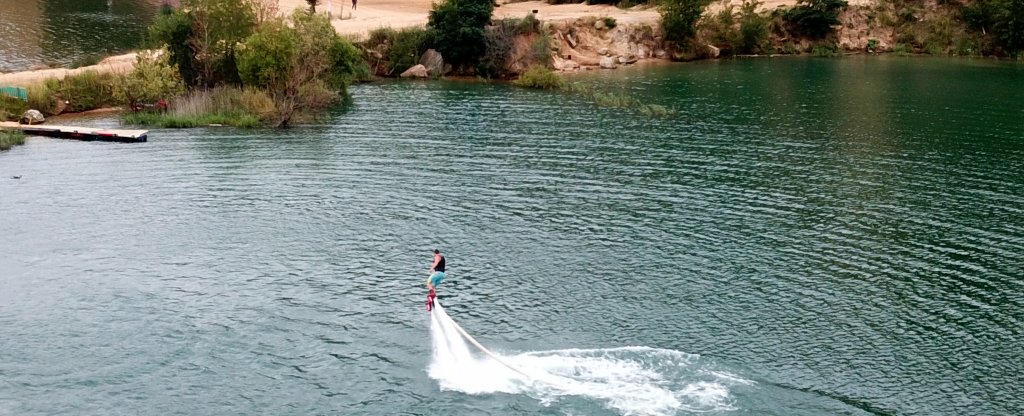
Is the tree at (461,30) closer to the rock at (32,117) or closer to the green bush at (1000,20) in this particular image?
the rock at (32,117)

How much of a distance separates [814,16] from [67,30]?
106 metres

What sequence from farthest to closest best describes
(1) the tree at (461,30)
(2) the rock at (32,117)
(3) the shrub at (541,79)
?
1. (1) the tree at (461,30)
2. (3) the shrub at (541,79)
3. (2) the rock at (32,117)

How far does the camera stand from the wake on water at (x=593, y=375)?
39062 millimetres

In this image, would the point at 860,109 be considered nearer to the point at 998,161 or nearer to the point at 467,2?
the point at 998,161

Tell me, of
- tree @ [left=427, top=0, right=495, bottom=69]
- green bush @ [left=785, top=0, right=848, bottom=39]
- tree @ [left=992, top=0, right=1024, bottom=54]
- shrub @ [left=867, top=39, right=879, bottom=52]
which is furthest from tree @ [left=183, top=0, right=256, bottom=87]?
tree @ [left=992, top=0, right=1024, bottom=54]

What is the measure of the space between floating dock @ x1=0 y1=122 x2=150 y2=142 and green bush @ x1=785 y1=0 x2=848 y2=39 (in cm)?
9808

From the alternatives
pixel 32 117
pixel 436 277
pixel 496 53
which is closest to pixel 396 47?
pixel 496 53

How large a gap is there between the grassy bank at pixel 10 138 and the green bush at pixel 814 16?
10622cm

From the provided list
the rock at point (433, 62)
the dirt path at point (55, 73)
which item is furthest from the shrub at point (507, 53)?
the dirt path at point (55, 73)

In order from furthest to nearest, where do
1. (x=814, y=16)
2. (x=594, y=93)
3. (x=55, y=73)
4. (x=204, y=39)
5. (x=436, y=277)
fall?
(x=814, y=16)
(x=594, y=93)
(x=55, y=73)
(x=204, y=39)
(x=436, y=277)

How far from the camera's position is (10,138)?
3164 inches

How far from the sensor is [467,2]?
121562 millimetres

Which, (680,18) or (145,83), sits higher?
(680,18)

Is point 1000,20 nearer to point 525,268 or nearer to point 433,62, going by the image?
point 433,62
